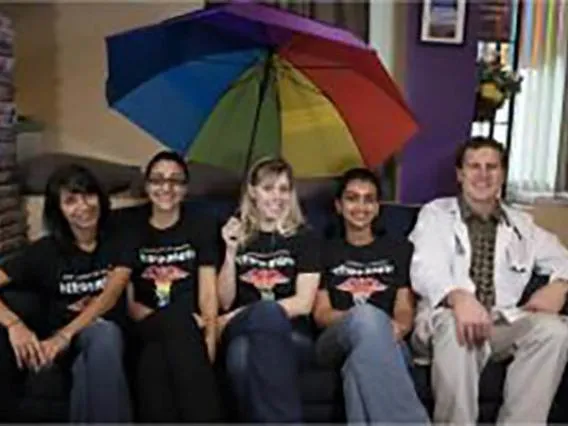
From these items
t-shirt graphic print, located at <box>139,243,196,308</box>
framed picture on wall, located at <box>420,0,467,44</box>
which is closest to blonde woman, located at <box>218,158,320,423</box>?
t-shirt graphic print, located at <box>139,243,196,308</box>

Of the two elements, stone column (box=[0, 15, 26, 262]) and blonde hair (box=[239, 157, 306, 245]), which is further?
stone column (box=[0, 15, 26, 262])

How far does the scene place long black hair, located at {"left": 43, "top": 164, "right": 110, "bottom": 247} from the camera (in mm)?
2438

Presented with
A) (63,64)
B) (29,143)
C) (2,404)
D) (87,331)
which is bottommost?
(2,404)

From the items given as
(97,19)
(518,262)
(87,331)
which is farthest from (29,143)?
(518,262)

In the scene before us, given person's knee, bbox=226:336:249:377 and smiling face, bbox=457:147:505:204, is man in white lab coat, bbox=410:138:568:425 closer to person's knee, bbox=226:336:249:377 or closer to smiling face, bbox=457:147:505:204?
smiling face, bbox=457:147:505:204

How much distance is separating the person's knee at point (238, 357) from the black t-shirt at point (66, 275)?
0.39 meters

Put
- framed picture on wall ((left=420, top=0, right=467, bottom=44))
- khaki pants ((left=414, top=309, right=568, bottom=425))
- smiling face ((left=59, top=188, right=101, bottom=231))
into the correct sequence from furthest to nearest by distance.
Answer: framed picture on wall ((left=420, top=0, right=467, bottom=44)), smiling face ((left=59, top=188, right=101, bottom=231)), khaki pants ((left=414, top=309, right=568, bottom=425))

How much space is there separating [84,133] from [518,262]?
2.10 metres

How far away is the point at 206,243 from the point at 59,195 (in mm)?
489

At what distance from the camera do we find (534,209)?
364 cm

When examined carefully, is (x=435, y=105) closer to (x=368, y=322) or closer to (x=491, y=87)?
(x=491, y=87)

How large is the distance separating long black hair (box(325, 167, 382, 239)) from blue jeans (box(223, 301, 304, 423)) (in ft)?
Result: 1.64

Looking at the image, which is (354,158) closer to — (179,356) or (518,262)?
(518,262)

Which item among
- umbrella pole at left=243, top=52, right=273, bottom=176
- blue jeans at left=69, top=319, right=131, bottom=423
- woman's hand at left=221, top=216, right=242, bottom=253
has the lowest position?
blue jeans at left=69, top=319, right=131, bottom=423
